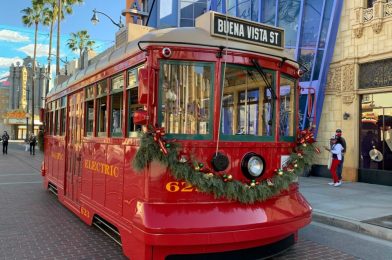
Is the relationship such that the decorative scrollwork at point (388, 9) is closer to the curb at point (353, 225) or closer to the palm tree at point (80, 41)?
the curb at point (353, 225)

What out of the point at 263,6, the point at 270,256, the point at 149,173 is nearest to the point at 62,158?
the point at 149,173

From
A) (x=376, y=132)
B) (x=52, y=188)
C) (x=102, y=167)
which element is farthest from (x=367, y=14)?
(x=102, y=167)

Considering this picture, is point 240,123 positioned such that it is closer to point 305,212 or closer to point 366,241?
point 305,212

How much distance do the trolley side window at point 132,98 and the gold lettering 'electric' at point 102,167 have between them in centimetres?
64

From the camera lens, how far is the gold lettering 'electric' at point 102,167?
5371mm

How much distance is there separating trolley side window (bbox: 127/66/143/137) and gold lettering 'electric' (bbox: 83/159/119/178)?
2.11 ft

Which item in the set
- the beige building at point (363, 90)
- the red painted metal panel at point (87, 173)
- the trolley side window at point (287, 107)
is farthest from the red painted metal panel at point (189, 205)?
the beige building at point (363, 90)

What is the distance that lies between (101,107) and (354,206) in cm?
583

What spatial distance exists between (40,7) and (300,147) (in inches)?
1405

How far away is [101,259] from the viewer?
17.1 ft

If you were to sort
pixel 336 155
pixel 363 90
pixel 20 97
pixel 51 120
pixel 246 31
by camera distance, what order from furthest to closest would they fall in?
pixel 20 97
pixel 363 90
pixel 336 155
pixel 51 120
pixel 246 31

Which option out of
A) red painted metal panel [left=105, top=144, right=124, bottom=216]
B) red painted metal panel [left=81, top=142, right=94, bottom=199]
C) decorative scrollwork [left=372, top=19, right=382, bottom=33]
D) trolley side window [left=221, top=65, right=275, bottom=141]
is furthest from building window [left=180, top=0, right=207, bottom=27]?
trolley side window [left=221, top=65, right=275, bottom=141]

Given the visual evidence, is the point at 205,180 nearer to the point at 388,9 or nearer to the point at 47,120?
the point at 47,120

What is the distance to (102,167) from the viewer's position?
19.2ft
